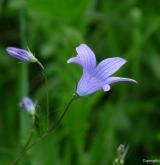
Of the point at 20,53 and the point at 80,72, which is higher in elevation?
the point at 20,53

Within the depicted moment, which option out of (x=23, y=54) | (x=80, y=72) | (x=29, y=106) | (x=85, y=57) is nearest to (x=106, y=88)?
(x=85, y=57)

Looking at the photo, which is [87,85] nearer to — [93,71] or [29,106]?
[93,71]

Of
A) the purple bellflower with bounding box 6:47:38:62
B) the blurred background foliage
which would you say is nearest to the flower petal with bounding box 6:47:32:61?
the purple bellflower with bounding box 6:47:38:62

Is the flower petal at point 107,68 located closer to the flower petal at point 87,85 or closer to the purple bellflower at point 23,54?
the flower petal at point 87,85

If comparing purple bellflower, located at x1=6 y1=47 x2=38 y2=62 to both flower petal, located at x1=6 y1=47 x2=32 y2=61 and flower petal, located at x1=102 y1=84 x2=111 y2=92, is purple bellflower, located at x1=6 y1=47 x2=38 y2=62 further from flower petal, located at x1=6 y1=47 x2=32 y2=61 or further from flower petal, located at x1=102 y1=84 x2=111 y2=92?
flower petal, located at x1=102 y1=84 x2=111 y2=92

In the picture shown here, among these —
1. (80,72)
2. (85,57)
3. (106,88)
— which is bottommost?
(80,72)

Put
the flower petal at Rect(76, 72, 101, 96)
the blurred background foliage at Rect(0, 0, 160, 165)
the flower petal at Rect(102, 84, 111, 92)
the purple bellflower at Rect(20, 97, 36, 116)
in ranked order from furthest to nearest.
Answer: the blurred background foliage at Rect(0, 0, 160, 165) → the purple bellflower at Rect(20, 97, 36, 116) → the flower petal at Rect(76, 72, 101, 96) → the flower petal at Rect(102, 84, 111, 92)

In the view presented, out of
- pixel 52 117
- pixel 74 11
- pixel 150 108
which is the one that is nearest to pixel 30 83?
pixel 52 117

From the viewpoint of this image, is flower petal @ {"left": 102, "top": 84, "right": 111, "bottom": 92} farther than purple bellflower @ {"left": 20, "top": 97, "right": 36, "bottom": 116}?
No
